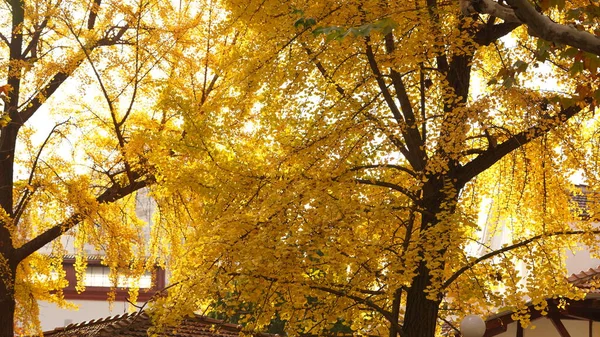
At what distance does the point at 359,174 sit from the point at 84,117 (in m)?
6.02

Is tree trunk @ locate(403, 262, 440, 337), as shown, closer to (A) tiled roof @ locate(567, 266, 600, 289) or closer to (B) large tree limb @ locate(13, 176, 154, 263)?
(A) tiled roof @ locate(567, 266, 600, 289)

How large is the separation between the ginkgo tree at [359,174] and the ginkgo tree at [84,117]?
10.1 feet

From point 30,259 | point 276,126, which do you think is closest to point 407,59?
point 276,126

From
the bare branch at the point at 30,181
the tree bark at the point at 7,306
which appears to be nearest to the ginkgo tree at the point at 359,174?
the bare branch at the point at 30,181

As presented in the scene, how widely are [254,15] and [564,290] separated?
415 centimetres

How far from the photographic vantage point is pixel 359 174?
8.92m

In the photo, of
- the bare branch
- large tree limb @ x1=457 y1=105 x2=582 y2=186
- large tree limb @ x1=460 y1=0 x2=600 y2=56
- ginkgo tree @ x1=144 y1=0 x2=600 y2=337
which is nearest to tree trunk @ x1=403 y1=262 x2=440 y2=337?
ginkgo tree @ x1=144 y1=0 x2=600 y2=337

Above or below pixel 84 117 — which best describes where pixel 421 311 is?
below

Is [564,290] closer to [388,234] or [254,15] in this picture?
→ [388,234]

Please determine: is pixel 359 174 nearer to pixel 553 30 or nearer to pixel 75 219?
pixel 553 30

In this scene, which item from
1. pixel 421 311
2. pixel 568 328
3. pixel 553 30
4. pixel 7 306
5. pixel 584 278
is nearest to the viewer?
pixel 553 30

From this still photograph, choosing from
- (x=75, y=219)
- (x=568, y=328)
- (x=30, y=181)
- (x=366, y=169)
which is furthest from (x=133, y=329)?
(x=568, y=328)

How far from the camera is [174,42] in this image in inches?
488

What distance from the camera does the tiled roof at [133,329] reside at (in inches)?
490
